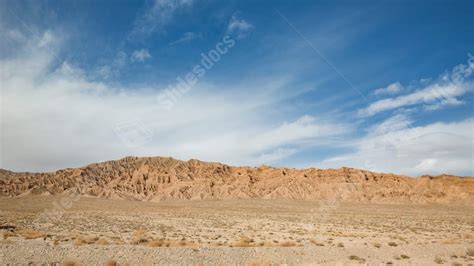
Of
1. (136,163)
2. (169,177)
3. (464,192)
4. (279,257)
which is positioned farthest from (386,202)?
(279,257)

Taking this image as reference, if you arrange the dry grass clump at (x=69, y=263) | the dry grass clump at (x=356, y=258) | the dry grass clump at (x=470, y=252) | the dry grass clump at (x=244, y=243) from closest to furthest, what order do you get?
the dry grass clump at (x=69, y=263)
the dry grass clump at (x=356, y=258)
the dry grass clump at (x=470, y=252)
the dry grass clump at (x=244, y=243)

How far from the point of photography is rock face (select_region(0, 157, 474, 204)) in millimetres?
100219

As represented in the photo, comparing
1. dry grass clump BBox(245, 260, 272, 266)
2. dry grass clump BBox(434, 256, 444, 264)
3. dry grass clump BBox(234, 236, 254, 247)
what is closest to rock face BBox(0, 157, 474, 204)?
dry grass clump BBox(234, 236, 254, 247)

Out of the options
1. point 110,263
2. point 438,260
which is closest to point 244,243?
point 110,263

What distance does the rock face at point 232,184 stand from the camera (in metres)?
100

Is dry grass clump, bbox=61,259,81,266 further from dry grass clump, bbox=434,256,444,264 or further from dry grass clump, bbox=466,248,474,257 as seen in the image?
dry grass clump, bbox=466,248,474,257

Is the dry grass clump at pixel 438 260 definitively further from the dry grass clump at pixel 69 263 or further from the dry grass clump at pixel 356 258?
the dry grass clump at pixel 69 263

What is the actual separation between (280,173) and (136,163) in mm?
48689

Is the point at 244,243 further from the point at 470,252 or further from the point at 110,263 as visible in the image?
the point at 470,252

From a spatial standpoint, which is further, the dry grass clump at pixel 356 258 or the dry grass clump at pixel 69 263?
the dry grass clump at pixel 356 258

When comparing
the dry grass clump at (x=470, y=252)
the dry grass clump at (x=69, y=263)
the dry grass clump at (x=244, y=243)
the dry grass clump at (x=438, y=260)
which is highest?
the dry grass clump at (x=244, y=243)

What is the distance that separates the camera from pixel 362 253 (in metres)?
→ 16.1

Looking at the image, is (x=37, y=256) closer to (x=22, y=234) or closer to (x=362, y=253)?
(x=22, y=234)

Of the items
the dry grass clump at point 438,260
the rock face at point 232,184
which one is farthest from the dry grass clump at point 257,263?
the rock face at point 232,184
